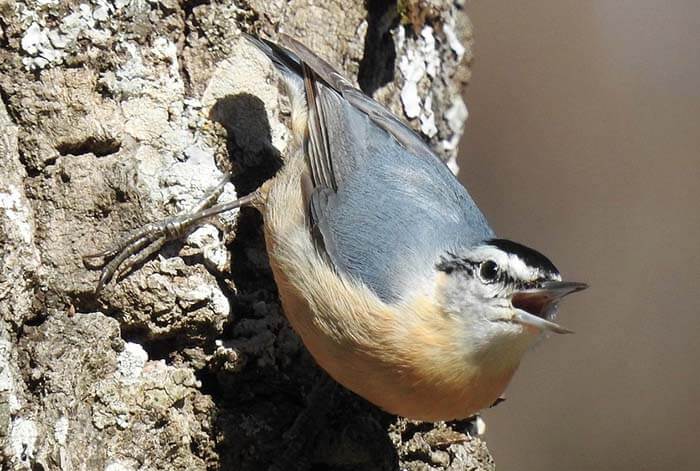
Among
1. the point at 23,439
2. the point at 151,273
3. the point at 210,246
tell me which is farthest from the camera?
the point at 210,246

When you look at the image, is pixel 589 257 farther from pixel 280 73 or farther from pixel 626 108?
pixel 280 73

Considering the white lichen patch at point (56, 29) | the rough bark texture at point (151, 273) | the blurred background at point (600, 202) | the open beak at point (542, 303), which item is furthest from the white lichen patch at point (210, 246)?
the blurred background at point (600, 202)

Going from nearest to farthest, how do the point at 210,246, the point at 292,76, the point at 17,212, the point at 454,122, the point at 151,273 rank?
the point at 17,212, the point at 151,273, the point at 210,246, the point at 292,76, the point at 454,122

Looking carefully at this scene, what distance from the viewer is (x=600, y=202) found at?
590cm

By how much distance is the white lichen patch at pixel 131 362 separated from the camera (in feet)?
8.98

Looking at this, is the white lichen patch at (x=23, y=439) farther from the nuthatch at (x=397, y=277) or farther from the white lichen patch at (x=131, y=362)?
the nuthatch at (x=397, y=277)

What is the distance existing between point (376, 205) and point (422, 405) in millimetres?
642

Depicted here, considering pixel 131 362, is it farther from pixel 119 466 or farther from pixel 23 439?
pixel 23 439

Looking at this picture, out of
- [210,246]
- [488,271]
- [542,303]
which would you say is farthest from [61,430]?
[542,303]

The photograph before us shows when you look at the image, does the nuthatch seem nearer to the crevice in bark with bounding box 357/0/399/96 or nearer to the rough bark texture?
the rough bark texture

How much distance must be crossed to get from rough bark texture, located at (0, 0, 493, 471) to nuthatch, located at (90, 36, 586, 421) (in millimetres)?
119

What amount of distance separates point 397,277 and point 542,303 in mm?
424

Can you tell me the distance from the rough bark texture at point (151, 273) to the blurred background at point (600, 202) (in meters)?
2.33

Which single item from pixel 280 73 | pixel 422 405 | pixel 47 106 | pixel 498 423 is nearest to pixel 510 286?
pixel 422 405
